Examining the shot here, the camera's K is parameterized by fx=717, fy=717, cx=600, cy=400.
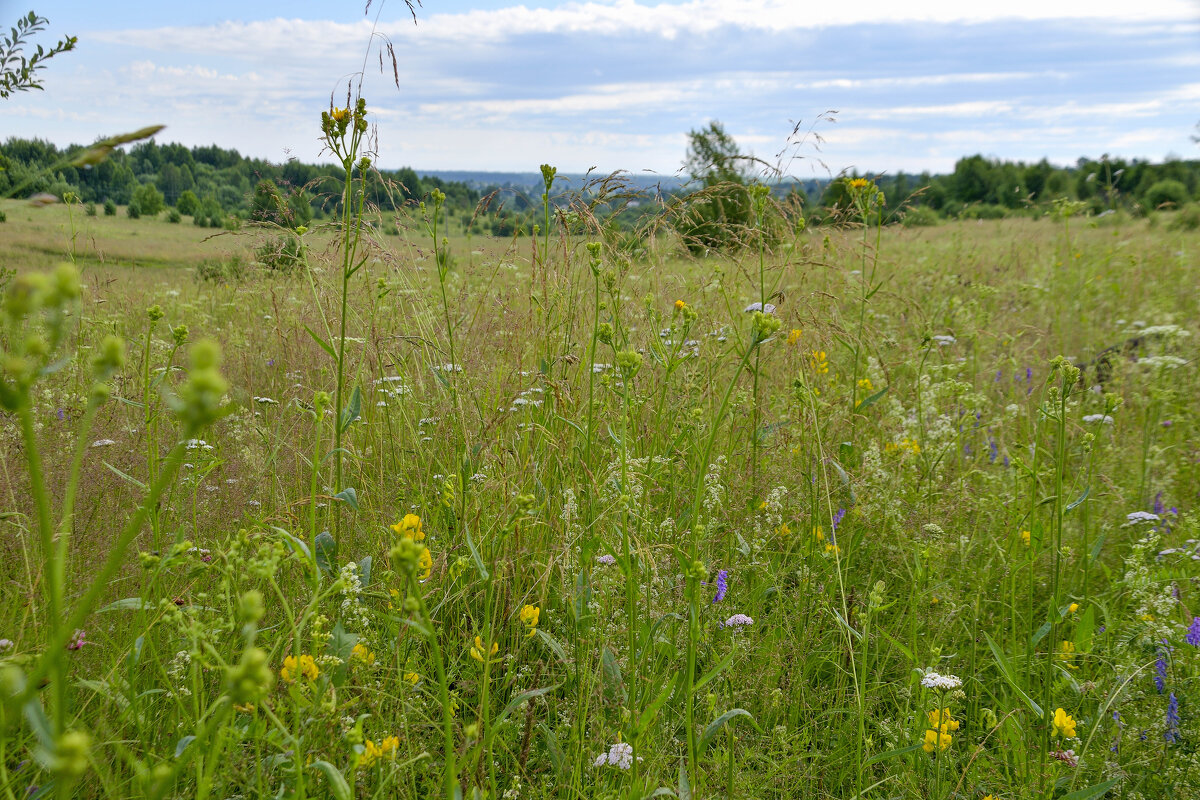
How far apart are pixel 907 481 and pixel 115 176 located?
7.03m

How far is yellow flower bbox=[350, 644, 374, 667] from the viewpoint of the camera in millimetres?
1384

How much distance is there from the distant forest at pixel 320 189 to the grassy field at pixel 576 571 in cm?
23

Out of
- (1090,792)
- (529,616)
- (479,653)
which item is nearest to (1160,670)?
(1090,792)

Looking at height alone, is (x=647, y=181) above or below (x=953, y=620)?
above

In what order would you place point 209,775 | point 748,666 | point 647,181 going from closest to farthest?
point 209,775
point 748,666
point 647,181

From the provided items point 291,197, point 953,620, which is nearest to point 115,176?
point 291,197

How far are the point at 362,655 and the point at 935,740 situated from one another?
3.83 ft

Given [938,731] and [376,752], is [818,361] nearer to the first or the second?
[938,731]

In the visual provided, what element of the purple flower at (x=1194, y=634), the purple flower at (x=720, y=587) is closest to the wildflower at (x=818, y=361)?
the purple flower at (x=720, y=587)

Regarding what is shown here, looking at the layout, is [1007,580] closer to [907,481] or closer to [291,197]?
[907,481]

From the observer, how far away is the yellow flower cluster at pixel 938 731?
1.39 meters

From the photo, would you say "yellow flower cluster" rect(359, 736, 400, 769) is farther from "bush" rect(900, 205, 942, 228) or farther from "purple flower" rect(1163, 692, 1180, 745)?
"bush" rect(900, 205, 942, 228)

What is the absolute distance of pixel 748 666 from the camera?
1.72 m

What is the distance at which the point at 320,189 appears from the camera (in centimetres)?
378
